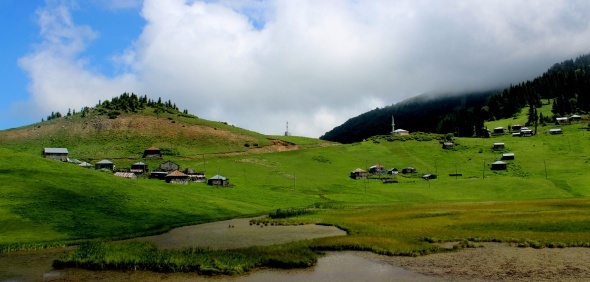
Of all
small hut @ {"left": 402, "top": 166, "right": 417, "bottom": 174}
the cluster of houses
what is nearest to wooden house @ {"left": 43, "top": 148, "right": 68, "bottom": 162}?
the cluster of houses

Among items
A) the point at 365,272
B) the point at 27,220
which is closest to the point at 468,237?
the point at 365,272

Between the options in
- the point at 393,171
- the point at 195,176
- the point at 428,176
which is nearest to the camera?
the point at 195,176

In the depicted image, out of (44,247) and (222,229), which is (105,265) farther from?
(222,229)

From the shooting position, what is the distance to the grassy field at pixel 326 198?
48969 millimetres

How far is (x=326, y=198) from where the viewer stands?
109062mm

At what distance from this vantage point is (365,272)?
33531mm

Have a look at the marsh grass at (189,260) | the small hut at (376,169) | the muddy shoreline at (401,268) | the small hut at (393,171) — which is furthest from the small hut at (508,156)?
the marsh grass at (189,260)

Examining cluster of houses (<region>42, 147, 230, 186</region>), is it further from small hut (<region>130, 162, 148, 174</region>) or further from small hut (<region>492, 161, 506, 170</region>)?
small hut (<region>492, 161, 506, 170</region>)

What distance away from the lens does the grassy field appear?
49.0 metres

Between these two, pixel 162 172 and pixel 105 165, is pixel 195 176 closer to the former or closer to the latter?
pixel 162 172

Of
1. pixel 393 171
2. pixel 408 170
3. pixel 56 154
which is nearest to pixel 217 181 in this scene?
pixel 56 154

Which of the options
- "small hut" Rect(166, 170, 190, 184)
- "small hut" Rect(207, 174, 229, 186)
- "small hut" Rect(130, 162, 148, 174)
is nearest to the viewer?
"small hut" Rect(166, 170, 190, 184)

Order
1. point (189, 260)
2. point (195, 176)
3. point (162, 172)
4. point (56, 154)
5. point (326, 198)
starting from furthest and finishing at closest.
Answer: point (56, 154) < point (162, 172) < point (195, 176) < point (326, 198) < point (189, 260)

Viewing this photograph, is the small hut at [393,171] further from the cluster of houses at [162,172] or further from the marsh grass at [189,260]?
the marsh grass at [189,260]
